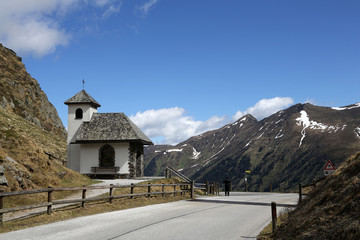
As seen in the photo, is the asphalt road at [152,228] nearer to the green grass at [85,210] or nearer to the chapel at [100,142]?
the green grass at [85,210]

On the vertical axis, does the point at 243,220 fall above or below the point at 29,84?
below

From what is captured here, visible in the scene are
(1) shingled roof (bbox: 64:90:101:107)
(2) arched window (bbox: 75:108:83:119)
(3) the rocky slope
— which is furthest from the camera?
(3) the rocky slope

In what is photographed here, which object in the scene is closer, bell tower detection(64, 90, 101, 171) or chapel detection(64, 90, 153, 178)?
chapel detection(64, 90, 153, 178)

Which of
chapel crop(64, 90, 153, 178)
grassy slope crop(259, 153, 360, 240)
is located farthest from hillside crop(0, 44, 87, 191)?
grassy slope crop(259, 153, 360, 240)

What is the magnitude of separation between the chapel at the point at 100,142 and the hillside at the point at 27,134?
3.52 meters

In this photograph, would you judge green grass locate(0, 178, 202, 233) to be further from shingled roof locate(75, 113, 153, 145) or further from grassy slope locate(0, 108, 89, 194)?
shingled roof locate(75, 113, 153, 145)

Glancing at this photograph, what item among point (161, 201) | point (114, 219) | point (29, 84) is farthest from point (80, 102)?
point (29, 84)

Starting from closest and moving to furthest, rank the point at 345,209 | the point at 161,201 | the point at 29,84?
1. the point at 345,209
2. the point at 161,201
3. the point at 29,84

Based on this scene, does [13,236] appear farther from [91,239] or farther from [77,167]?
[77,167]

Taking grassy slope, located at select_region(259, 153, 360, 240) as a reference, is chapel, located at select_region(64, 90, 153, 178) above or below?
above

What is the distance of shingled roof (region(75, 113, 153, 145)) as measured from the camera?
37.9 m

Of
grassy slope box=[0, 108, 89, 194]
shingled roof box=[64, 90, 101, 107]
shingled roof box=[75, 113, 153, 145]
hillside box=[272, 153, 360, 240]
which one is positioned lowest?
hillside box=[272, 153, 360, 240]

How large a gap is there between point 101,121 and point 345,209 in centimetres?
3406

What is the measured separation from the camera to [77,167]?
39.2m
